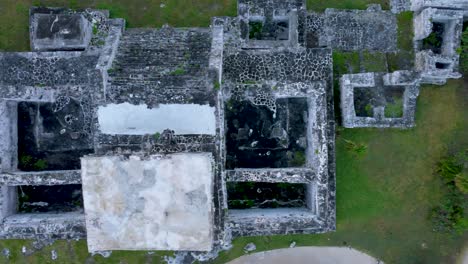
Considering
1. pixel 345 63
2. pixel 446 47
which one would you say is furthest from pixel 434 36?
pixel 345 63

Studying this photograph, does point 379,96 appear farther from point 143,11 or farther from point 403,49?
point 143,11

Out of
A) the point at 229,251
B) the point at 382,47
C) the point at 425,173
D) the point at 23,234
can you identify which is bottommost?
the point at 229,251

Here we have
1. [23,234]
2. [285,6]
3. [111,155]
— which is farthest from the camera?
[285,6]

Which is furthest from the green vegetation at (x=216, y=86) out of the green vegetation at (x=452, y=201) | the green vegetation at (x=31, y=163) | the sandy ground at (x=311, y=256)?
the green vegetation at (x=452, y=201)

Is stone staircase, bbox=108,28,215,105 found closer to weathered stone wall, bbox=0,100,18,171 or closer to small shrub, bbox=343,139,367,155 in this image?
weathered stone wall, bbox=0,100,18,171

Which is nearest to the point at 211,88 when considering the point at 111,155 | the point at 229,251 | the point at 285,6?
the point at 111,155

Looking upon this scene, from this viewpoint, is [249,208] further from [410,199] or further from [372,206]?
[410,199]
